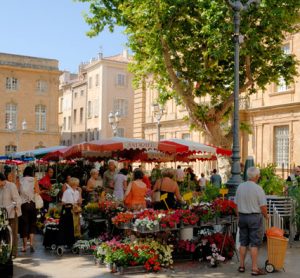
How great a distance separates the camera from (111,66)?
59406 millimetres

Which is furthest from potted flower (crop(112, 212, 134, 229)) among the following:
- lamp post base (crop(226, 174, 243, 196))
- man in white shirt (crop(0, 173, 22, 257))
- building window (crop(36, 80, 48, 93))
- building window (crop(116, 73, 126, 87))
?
building window (crop(116, 73, 126, 87))

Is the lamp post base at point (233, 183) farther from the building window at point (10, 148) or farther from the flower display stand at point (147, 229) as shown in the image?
the building window at point (10, 148)

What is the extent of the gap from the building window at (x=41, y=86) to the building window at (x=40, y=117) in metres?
1.72

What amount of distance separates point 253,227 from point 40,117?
51.9 metres

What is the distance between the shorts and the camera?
891cm

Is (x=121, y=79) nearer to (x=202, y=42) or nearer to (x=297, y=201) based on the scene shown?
(x=202, y=42)

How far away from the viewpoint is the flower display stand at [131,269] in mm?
9251

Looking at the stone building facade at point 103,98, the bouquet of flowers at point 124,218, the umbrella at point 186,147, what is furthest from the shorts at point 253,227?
the stone building facade at point 103,98

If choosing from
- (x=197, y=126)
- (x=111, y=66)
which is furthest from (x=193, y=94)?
(x=111, y=66)

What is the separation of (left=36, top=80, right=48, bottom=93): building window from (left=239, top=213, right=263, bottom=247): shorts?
51518 mm

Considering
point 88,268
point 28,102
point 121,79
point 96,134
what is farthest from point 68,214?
point 121,79

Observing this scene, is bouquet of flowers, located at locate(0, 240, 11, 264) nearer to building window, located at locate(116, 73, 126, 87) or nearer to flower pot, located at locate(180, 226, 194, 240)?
flower pot, located at locate(180, 226, 194, 240)

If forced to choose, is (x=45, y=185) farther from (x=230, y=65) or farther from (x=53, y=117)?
(x=53, y=117)

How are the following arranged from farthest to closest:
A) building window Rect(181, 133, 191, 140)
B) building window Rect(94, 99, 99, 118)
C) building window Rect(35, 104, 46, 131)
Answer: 1. building window Rect(94, 99, 99, 118)
2. building window Rect(35, 104, 46, 131)
3. building window Rect(181, 133, 191, 140)
